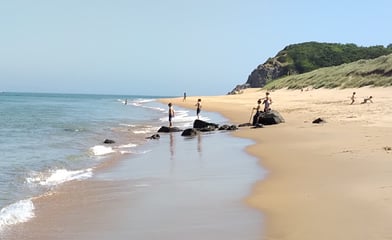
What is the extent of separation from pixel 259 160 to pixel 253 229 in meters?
7.17

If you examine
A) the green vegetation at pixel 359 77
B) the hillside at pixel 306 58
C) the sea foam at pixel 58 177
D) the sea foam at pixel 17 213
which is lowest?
the sea foam at pixel 58 177

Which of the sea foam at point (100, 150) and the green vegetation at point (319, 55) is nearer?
the sea foam at point (100, 150)

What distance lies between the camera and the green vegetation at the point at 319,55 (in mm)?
104500

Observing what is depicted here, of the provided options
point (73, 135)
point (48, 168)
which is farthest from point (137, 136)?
point (48, 168)

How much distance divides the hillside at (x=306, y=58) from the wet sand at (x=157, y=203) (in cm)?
9333

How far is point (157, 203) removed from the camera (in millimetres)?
8914

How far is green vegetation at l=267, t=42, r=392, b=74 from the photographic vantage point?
104500 mm

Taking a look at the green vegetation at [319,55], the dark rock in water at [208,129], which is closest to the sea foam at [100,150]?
the dark rock in water at [208,129]

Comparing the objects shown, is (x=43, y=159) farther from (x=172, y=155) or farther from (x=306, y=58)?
(x=306, y=58)

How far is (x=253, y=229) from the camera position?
6844 mm

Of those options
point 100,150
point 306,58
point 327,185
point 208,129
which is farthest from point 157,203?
point 306,58

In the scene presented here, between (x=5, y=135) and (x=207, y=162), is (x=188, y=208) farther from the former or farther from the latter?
(x=5, y=135)

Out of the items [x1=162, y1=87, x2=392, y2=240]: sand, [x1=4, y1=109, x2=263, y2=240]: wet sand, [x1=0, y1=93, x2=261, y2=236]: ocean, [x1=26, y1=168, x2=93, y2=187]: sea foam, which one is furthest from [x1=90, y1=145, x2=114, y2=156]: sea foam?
[x1=162, y1=87, x2=392, y2=240]: sand

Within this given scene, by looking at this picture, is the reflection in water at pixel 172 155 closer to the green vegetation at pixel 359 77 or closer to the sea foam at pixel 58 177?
the sea foam at pixel 58 177
